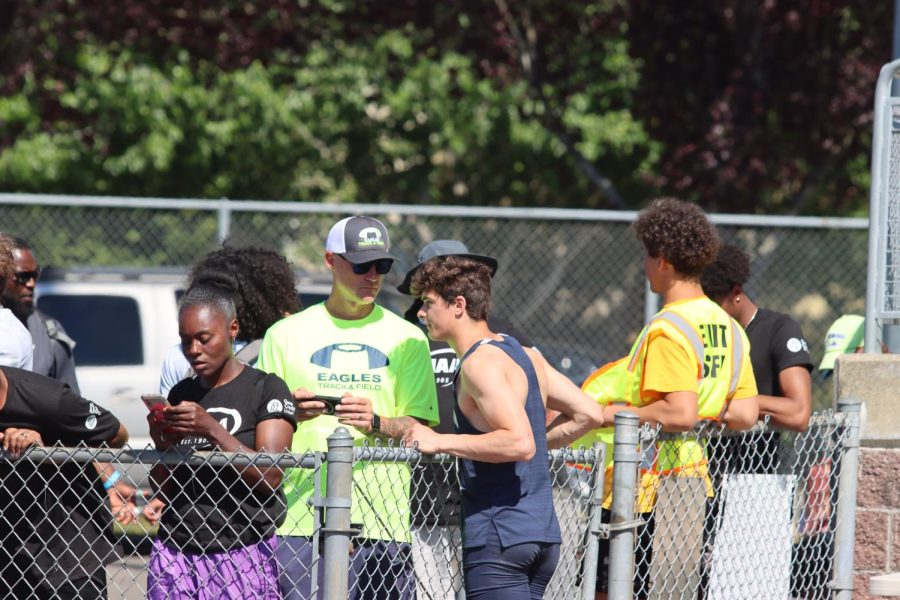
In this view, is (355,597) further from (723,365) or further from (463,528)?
(723,365)

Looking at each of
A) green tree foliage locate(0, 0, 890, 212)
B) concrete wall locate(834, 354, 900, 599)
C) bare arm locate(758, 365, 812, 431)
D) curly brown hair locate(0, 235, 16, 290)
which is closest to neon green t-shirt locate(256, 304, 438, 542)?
curly brown hair locate(0, 235, 16, 290)

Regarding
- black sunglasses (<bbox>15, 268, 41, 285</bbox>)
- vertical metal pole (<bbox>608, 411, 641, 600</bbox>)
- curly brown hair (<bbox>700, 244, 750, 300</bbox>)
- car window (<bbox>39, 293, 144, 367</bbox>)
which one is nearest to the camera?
vertical metal pole (<bbox>608, 411, 641, 600</bbox>)

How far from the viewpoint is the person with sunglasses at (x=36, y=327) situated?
6055 mm

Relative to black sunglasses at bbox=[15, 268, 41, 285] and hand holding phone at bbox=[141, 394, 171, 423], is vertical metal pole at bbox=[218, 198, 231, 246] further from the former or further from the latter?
hand holding phone at bbox=[141, 394, 171, 423]

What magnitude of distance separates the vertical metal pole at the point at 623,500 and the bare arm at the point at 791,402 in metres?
1.23

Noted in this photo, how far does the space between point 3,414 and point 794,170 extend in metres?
10.00

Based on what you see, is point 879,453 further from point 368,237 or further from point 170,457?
point 170,457

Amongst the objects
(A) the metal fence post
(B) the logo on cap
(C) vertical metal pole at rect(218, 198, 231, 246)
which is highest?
(C) vertical metal pole at rect(218, 198, 231, 246)

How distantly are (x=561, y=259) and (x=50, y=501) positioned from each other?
22.4 feet

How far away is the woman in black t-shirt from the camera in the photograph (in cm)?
387

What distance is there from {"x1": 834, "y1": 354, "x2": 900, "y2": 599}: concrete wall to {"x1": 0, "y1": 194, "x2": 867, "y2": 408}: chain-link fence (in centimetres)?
453

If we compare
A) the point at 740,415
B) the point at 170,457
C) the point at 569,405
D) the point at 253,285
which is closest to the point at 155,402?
the point at 170,457

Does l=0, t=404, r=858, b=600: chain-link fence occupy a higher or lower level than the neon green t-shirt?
lower

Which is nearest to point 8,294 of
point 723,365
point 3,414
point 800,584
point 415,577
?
point 3,414
